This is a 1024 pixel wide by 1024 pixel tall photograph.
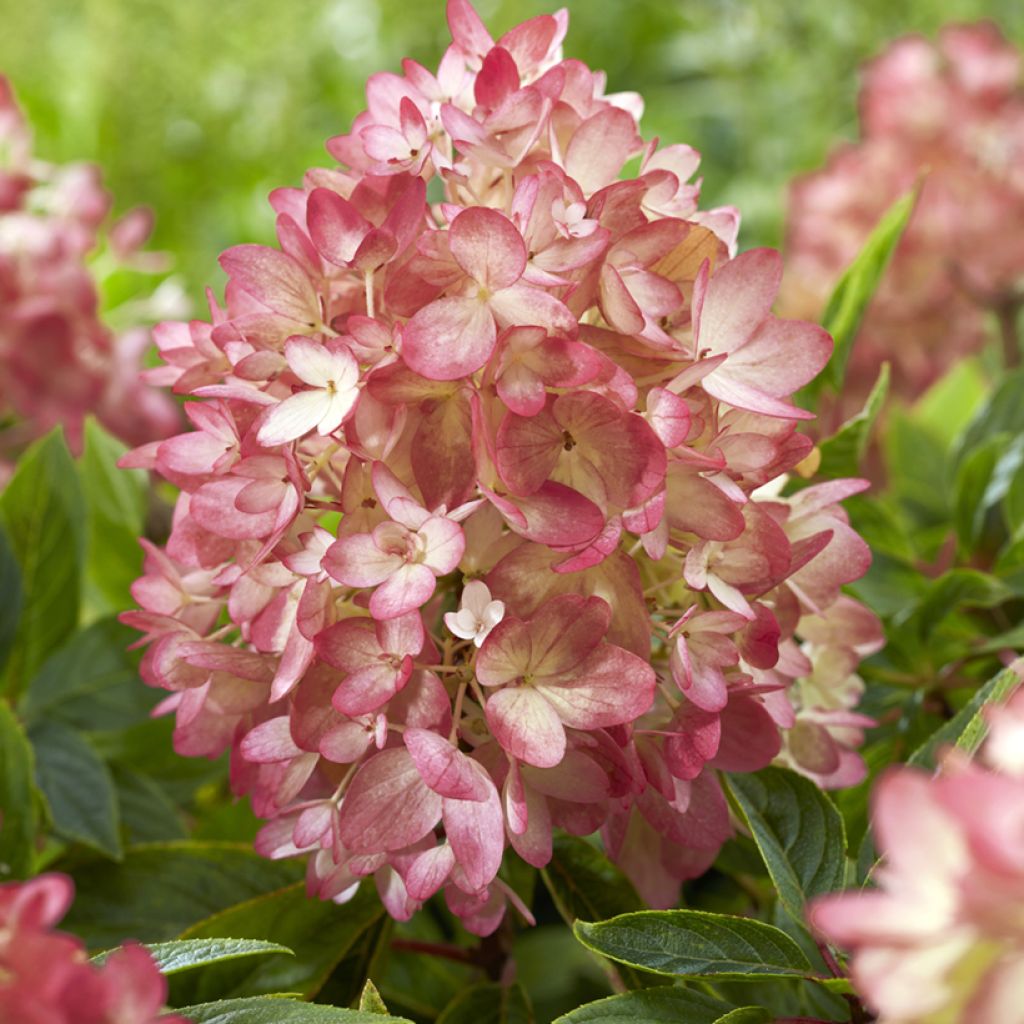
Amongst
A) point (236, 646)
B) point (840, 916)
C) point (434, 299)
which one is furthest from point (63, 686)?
point (840, 916)

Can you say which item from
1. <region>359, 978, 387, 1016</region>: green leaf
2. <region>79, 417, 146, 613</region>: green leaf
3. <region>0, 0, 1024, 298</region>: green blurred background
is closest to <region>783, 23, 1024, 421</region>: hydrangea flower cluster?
<region>0, 0, 1024, 298</region>: green blurred background

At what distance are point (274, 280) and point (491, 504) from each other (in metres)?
0.11

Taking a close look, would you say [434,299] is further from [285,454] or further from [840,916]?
[840,916]

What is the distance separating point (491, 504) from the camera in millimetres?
386

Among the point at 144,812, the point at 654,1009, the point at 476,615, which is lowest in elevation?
the point at 144,812

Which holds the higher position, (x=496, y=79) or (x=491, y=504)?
(x=496, y=79)

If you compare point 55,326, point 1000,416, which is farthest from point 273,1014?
point 55,326

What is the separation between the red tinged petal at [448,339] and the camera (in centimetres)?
36

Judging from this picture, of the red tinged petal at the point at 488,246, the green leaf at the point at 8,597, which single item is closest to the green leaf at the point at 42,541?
the green leaf at the point at 8,597

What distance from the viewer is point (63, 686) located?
2.10ft

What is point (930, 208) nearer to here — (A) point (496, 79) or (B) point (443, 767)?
(A) point (496, 79)

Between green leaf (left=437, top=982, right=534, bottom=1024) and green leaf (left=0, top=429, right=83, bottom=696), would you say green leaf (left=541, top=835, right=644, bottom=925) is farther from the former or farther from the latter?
green leaf (left=0, top=429, right=83, bottom=696)

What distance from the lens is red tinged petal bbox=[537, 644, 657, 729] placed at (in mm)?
367

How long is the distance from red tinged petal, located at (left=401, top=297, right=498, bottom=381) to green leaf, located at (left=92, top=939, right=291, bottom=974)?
6.4 inches
